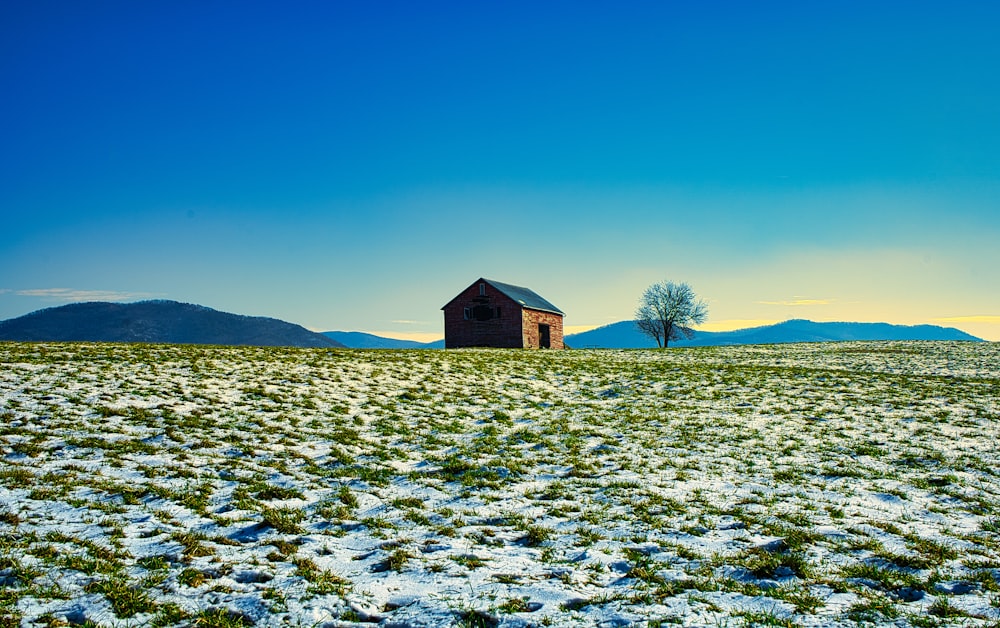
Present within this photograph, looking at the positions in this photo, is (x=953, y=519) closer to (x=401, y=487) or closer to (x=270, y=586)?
(x=401, y=487)

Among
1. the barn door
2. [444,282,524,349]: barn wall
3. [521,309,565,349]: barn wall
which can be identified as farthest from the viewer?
the barn door

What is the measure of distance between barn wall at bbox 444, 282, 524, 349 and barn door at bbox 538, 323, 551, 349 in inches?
209

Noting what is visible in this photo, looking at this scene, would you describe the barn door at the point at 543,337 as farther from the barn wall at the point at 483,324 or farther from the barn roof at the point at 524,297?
the barn wall at the point at 483,324

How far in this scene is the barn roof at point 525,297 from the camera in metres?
61.8

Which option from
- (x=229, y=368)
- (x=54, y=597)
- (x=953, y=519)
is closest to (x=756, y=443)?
(x=953, y=519)

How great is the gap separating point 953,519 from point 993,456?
6.50 meters

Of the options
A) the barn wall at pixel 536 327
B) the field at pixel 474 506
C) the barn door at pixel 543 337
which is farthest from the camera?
the barn door at pixel 543 337

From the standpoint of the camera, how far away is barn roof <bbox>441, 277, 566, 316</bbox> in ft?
202

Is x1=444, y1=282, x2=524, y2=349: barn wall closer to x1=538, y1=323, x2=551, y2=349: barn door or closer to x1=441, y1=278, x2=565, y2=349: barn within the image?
x1=441, y1=278, x2=565, y2=349: barn

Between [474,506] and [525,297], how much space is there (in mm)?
57175

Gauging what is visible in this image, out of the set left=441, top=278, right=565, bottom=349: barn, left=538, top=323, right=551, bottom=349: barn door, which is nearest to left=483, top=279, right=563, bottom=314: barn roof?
left=441, top=278, right=565, bottom=349: barn

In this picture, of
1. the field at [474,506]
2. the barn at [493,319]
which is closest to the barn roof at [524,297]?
the barn at [493,319]

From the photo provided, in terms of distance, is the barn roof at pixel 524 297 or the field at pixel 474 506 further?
the barn roof at pixel 524 297

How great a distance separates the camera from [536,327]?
211ft
